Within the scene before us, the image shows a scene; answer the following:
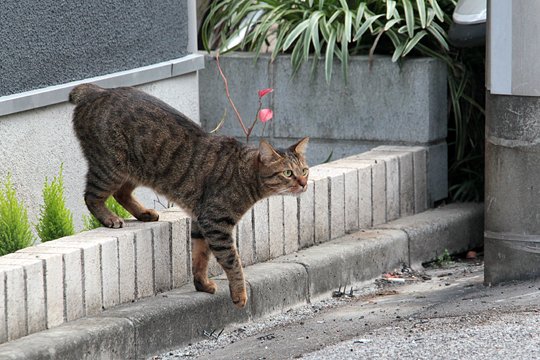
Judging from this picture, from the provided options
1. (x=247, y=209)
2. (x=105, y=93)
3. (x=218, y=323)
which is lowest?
(x=218, y=323)

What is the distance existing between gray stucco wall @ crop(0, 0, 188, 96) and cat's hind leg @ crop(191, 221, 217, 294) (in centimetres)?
151

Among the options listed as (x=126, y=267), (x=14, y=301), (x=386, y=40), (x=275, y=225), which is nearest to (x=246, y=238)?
(x=275, y=225)

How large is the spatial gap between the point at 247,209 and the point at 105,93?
98 cm

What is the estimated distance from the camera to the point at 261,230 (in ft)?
22.4

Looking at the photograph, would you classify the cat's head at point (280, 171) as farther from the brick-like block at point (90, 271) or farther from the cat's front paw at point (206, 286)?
the brick-like block at point (90, 271)

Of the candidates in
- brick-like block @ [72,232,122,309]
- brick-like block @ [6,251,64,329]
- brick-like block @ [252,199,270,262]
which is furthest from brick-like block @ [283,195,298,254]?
brick-like block @ [6,251,64,329]

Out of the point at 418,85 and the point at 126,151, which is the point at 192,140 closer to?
the point at 126,151

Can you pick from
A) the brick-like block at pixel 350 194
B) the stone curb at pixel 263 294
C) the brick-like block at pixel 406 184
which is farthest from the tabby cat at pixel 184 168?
the brick-like block at pixel 406 184

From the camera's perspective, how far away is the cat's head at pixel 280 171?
6117mm

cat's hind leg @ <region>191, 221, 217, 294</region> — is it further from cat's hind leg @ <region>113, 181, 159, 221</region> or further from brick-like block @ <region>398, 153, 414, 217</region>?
brick-like block @ <region>398, 153, 414, 217</region>

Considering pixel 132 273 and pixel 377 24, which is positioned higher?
pixel 377 24

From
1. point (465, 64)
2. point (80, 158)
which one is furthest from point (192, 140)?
point (465, 64)

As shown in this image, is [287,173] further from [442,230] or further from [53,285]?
[442,230]

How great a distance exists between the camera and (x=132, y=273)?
5.88 meters
